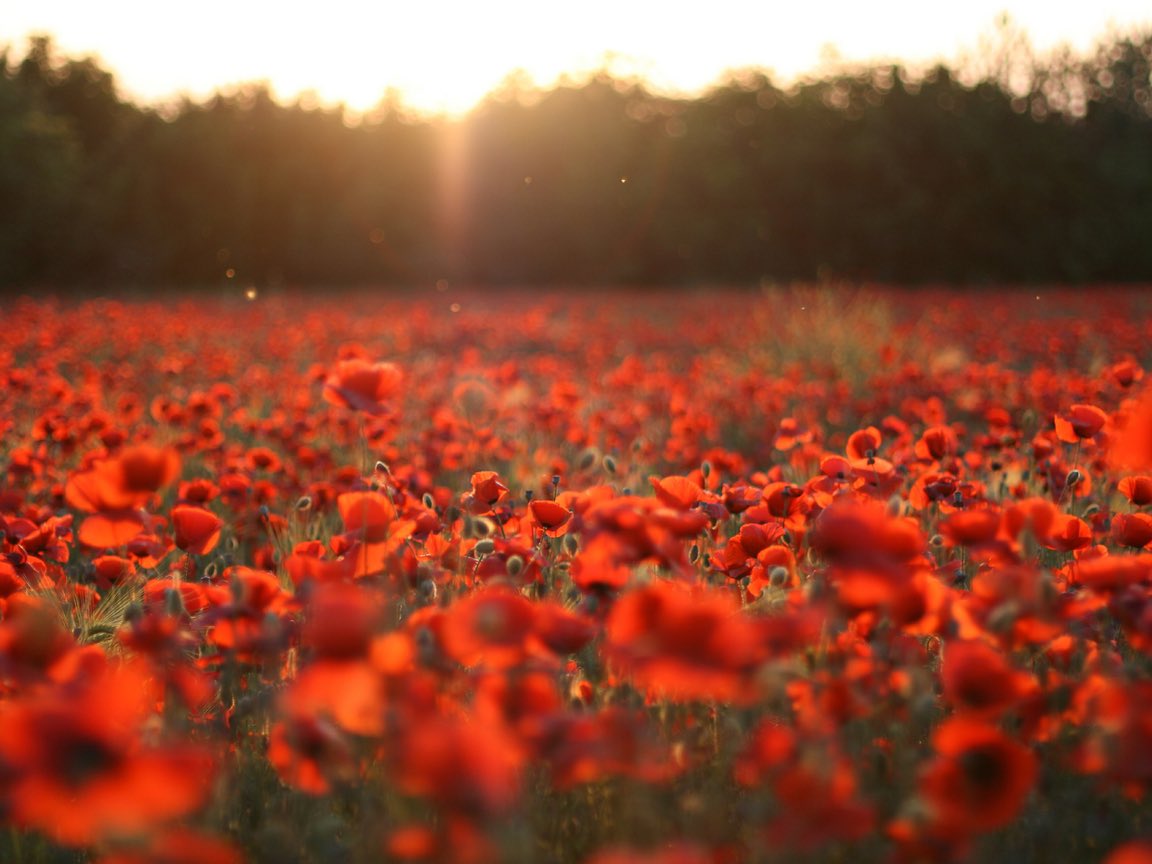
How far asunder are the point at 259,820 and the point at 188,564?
0.71 metres

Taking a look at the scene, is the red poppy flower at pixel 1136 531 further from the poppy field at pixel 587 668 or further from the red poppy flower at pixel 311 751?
the red poppy flower at pixel 311 751

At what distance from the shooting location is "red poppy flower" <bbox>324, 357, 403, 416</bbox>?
1805mm

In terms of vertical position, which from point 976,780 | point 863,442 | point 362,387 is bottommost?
point 976,780

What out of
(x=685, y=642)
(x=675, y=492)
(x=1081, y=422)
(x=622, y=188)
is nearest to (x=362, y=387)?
(x=675, y=492)

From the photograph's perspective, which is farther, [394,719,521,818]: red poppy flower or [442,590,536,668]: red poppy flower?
[442,590,536,668]: red poppy flower

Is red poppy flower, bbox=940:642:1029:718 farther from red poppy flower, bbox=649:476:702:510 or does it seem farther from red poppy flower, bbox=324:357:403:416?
red poppy flower, bbox=324:357:403:416

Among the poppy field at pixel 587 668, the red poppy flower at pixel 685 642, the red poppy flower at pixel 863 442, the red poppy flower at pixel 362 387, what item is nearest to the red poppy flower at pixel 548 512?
the poppy field at pixel 587 668

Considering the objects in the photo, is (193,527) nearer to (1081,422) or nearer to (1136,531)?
(1136,531)

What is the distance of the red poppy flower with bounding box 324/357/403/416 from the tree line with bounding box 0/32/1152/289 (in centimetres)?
1914

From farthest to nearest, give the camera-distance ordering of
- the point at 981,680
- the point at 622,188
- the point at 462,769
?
the point at 622,188 → the point at 981,680 → the point at 462,769

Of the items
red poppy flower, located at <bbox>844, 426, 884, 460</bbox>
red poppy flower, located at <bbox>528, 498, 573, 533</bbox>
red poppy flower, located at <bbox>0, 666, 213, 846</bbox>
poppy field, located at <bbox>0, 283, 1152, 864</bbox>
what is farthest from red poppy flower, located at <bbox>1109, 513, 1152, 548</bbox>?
red poppy flower, located at <bbox>0, 666, 213, 846</bbox>

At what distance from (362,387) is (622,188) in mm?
19955

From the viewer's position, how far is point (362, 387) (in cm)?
183

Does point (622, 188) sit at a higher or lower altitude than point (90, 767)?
higher
